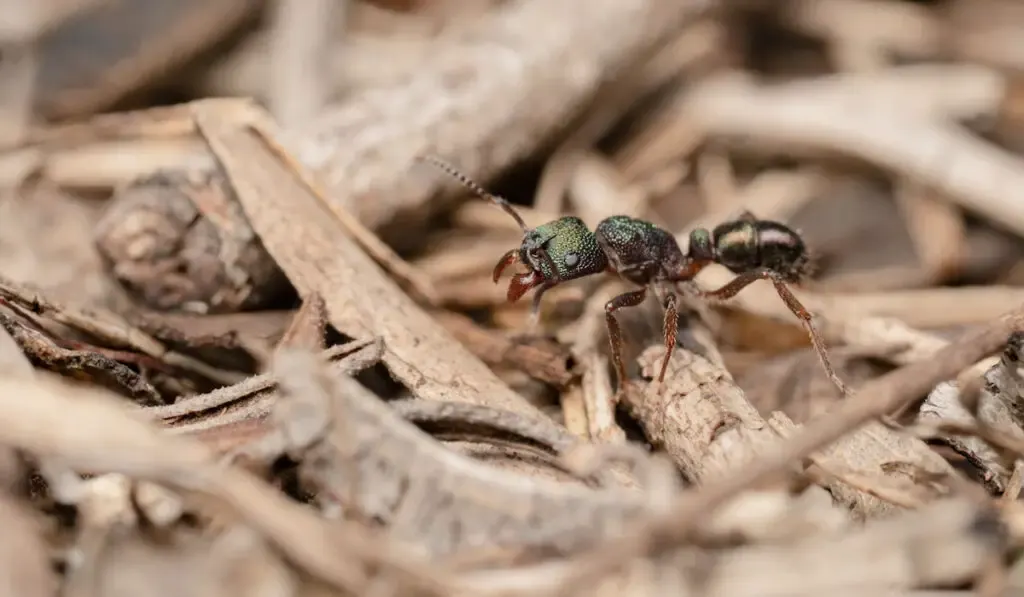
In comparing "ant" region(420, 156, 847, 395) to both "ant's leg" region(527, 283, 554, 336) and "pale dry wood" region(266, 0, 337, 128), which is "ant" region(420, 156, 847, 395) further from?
"pale dry wood" region(266, 0, 337, 128)

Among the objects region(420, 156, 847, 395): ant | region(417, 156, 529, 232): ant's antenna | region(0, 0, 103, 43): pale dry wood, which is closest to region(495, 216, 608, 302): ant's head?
region(420, 156, 847, 395): ant

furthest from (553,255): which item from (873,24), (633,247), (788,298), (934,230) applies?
(873,24)

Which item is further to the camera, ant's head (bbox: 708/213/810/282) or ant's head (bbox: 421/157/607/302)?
ant's head (bbox: 708/213/810/282)

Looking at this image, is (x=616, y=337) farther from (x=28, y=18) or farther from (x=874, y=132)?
(x=28, y=18)

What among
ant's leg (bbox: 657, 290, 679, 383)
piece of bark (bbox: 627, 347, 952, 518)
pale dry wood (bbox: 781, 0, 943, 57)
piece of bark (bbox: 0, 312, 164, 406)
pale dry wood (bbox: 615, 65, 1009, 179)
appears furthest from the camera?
pale dry wood (bbox: 781, 0, 943, 57)

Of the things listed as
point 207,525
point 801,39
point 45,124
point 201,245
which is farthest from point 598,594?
point 801,39

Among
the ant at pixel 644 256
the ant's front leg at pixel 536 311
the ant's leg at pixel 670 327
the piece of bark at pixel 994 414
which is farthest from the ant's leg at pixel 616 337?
the piece of bark at pixel 994 414

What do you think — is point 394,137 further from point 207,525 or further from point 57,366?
point 207,525
